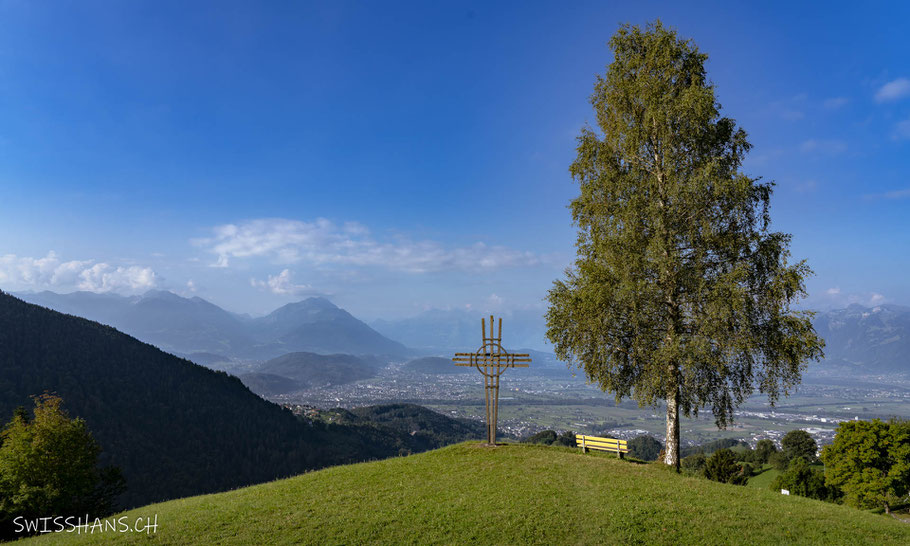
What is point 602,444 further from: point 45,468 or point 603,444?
point 45,468

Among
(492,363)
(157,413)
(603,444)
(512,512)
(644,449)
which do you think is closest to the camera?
(512,512)

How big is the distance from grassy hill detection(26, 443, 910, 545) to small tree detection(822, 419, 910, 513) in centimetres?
3706

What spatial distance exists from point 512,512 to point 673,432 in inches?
368

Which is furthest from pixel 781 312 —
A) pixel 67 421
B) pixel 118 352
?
pixel 118 352

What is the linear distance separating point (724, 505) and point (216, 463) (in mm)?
105997

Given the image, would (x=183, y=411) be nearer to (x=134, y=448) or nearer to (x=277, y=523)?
(x=134, y=448)

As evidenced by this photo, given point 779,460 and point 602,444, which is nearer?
point 602,444

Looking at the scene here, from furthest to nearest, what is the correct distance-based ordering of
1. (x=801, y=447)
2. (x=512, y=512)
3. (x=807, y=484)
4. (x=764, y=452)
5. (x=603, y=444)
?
(x=764, y=452), (x=801, y=447), (x=807, y=484), (x=603, y=444), (x=512, y=512)

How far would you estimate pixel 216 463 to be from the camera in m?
95.6

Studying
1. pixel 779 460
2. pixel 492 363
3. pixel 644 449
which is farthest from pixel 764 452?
pixel 492 363

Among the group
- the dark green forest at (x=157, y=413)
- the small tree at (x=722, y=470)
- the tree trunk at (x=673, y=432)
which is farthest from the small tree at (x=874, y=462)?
the dark green forest at (x=157, y=413)

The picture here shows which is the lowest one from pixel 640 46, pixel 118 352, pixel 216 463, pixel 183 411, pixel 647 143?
pixel 216 463

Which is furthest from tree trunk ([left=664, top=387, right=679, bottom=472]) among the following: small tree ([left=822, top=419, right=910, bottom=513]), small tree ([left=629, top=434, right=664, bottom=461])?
small tree ([left=629, top=434, right=664, bottom=461])

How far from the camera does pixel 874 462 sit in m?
42.7
